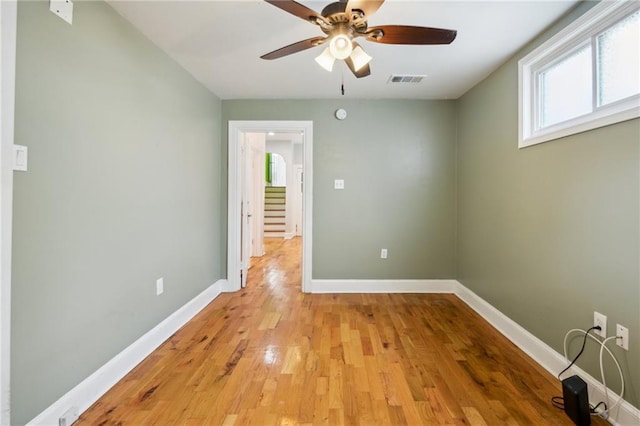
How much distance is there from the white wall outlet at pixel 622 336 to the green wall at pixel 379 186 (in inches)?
78.3

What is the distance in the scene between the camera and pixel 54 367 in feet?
4.56

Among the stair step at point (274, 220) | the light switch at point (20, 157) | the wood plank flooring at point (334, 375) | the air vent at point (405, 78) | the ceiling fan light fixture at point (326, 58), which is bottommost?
the wood plank flooring at point (334, 375)

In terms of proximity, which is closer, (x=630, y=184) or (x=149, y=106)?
(x=630, y=184)

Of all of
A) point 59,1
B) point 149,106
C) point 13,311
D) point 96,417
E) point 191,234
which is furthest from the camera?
point 191,234

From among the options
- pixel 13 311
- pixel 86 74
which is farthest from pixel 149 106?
pixel 13 311

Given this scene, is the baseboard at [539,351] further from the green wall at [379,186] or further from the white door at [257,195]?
the white door at [257,195]

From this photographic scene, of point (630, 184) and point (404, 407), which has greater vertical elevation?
point (630, 184)

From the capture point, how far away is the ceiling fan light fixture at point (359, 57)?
162 cm

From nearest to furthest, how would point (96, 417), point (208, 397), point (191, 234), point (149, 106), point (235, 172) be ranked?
point (96, 417)
point (208, 397)
point (149, 106)
point (191, 234)
point (235, 172)

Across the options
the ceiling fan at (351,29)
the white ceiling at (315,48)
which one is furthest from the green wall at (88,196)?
the ceiling fan at (351,29)

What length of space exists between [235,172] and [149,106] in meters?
1.39

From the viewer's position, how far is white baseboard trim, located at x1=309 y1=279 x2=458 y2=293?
3.45 m

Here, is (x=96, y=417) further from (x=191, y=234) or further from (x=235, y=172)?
(x=235, y=172)

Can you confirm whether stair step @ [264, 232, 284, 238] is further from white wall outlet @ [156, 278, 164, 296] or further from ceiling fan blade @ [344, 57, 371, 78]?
ceiling fan blade @ [344, 57, 371, 78]
